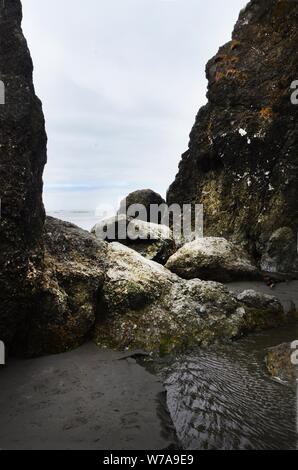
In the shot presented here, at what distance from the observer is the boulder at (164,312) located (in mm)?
6781

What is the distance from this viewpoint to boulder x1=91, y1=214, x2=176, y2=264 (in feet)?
46.3

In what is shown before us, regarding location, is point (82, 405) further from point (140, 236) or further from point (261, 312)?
point (140, 236)

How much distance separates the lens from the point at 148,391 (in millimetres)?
5102

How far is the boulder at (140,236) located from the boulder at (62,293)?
19.1 feet

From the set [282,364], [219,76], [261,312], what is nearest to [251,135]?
[219,76]

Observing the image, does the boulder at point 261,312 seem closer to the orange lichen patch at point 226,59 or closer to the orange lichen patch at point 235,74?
the orange lichen patch at point 235,74

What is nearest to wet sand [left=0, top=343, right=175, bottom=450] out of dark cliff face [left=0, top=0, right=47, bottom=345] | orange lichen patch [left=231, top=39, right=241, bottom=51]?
dark cliff face [left=0, top=0, right=47, bottom=345]

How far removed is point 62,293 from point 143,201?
46.1 feet

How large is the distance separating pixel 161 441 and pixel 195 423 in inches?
21.8

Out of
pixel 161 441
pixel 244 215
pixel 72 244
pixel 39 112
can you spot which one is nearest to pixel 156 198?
pixel 244 215

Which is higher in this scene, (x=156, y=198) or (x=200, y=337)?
(x=156, y=198)

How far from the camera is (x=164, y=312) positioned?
289 inches

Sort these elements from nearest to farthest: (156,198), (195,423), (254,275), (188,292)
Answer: (195,423), (188,292), (254,275), (156,198)
